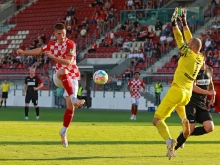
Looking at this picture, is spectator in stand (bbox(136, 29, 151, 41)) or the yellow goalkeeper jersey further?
spectator in stand (bbox(136, 29, 151, 41))

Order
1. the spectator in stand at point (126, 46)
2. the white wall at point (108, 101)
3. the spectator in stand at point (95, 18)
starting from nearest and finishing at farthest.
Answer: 1. the white wall at point (108, 101)
2. the spectator in stand at point (126, 46)
3. the spectator in stand at point (95, 18)

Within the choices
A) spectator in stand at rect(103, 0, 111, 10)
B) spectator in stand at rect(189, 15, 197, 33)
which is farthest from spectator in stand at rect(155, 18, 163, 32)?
spectator in stand at rect(103, 0, 111, 10)

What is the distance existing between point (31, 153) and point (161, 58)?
30.8 metres

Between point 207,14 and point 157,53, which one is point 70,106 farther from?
point 207,14

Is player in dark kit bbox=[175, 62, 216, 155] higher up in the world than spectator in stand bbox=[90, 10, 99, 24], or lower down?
higher up

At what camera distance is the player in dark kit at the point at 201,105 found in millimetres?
12719

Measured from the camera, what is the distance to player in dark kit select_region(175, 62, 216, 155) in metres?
12.7

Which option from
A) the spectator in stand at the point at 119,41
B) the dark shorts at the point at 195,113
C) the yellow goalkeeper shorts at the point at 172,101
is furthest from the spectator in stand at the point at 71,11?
the yellow goalkeeper shorts at the point at 172,101

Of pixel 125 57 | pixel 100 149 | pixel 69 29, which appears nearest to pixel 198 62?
pixel 100 149

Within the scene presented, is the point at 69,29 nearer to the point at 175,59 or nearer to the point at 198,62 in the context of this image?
the point at 175,59

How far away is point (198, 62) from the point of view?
460 inches

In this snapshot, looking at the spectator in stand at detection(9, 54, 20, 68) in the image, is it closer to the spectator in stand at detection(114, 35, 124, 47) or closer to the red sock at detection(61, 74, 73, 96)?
the spectator in stand at detection(114, 35, 124, 47)

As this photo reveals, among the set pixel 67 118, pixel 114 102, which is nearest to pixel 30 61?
pixel 114 102

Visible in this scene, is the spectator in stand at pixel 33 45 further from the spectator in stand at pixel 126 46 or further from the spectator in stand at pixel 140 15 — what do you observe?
the spectator in stand at pixel 140 15
